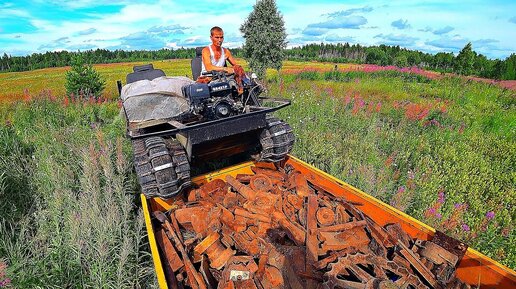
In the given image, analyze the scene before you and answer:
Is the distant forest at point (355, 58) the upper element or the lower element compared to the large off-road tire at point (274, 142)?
upper

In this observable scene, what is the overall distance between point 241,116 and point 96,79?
49.1 feet

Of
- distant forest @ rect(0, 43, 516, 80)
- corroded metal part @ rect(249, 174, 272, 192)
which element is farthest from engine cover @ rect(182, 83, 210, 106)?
distant forest @ rect(0, 43, 516, 80)

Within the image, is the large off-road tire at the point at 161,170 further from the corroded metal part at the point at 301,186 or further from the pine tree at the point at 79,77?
the pine tree at the point at 79,77

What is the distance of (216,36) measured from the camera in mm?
4703

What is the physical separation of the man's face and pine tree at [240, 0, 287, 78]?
14.5 meters

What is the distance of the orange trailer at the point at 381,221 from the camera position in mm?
2064

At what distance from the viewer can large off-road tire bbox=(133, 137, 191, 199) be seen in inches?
121

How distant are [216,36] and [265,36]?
15.4 metres

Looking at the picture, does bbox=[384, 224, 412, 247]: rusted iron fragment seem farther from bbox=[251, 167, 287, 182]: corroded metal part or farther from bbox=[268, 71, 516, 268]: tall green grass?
bbox=[251, 167, 287, 182]: corroded metal part

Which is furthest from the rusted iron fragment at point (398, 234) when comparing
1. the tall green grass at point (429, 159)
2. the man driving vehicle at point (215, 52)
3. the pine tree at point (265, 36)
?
the pine tree at point (265, 36)

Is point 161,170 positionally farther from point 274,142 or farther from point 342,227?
point 342,227

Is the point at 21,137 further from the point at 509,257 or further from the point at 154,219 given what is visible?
the point at 509,257

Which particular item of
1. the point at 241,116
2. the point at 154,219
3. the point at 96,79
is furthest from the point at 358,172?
the point at 96,79

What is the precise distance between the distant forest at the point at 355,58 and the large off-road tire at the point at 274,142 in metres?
26.5
